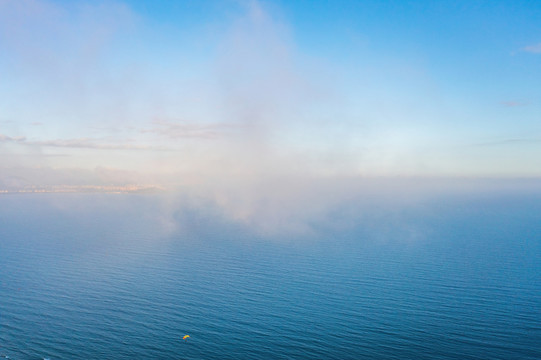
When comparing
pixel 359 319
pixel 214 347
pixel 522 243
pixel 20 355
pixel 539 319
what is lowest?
pixel 20 355

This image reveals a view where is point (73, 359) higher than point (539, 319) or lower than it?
lower

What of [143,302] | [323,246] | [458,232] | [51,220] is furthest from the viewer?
[51,220]

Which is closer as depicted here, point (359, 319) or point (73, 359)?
point (73, 359)

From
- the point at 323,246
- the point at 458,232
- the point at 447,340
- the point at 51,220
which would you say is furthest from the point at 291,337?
the point at 51,220

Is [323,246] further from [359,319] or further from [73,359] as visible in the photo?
[73,359]

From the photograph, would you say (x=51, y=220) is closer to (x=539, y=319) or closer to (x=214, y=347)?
(x=214, y=347)

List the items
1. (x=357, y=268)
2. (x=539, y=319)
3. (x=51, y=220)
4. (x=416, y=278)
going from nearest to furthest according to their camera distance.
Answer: (x=539, y=319) → (x=416, y=278) → (x=357, y=268) → (x=51, y=220)

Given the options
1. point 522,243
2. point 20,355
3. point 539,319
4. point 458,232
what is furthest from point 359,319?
point 458,232
